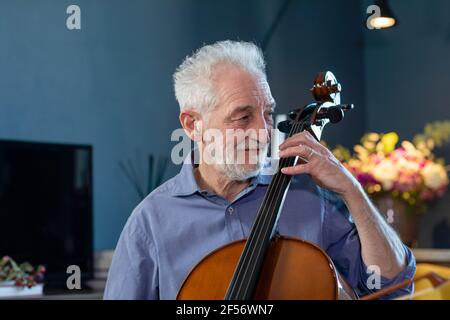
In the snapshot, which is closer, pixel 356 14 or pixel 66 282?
pixel 66 282

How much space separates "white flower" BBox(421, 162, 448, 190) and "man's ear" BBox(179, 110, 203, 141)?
1.42 metres

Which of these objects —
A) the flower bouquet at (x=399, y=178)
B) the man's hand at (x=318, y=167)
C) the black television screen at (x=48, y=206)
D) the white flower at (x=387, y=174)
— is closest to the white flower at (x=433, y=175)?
the flower bouquet at (x=399, y=178)

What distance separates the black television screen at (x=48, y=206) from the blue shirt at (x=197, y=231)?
134cm

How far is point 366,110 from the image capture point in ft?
10.3

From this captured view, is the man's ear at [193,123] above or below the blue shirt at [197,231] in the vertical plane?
above

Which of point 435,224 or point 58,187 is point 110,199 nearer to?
point 58,187

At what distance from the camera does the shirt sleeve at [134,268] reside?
1.14 m

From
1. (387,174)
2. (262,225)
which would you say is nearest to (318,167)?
(262,225)

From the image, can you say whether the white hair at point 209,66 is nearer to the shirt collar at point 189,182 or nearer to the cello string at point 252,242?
the shirt collar at point 189,182

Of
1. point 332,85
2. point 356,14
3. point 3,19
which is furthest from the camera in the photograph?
point 356,14

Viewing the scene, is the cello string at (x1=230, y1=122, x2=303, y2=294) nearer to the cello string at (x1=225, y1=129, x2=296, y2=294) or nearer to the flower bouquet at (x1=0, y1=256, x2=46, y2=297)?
the cello string at (x1=225, y1=129, x2=296, y2=294)

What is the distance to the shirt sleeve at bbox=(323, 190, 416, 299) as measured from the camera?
1090mm
